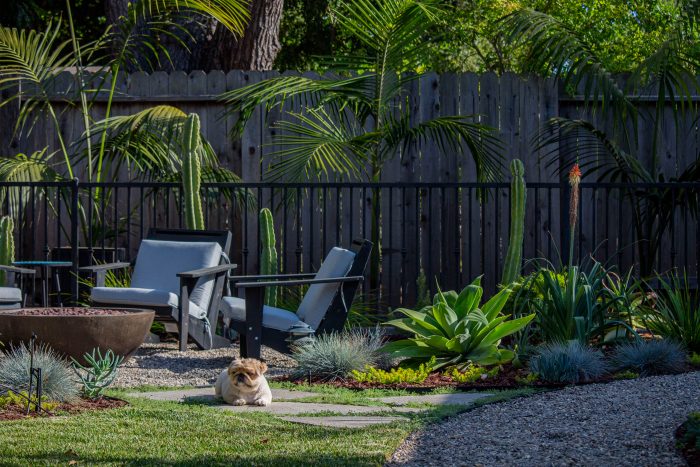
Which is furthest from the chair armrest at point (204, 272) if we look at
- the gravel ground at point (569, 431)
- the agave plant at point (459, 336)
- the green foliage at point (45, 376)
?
the gravel ground at point (569, 431)

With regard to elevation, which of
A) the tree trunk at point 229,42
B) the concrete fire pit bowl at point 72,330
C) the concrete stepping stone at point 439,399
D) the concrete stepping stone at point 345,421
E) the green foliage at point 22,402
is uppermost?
the tree trunk at point 229,42

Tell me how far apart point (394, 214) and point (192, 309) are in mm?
2607

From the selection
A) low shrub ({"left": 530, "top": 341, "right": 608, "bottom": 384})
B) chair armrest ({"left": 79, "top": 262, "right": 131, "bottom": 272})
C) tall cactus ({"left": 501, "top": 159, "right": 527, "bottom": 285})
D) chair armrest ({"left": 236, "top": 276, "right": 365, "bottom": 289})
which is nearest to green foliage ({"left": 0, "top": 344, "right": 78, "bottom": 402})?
chair armrest ({"left": 236, "top": 276, "right": 365, "bottom": 289})

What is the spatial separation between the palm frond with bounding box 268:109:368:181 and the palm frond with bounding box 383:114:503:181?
0.27 metres

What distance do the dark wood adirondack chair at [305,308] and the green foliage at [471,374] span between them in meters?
0.93

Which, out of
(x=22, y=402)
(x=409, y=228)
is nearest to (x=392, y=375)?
(x=22, y=402)

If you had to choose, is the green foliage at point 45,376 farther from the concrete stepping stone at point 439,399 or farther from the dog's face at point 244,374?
the concrete stepping stone at point 439,399

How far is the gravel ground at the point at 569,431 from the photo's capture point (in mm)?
4070

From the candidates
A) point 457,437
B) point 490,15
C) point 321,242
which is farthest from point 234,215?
point 490,15

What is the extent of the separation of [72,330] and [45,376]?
1.04 m

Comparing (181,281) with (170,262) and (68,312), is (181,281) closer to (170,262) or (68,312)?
(170,262)

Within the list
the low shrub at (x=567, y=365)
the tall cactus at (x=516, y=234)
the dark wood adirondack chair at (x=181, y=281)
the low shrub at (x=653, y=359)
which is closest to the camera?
the low shrub at (x=567, y=365)

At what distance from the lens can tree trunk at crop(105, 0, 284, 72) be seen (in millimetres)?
11273

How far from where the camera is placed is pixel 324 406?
5.32m
